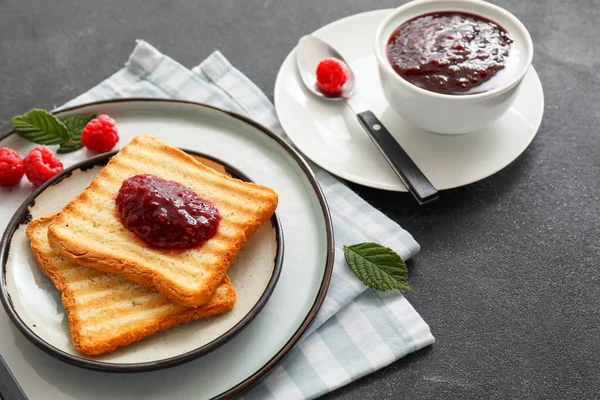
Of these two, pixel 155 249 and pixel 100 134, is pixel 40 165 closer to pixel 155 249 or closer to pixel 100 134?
pixel 100 134

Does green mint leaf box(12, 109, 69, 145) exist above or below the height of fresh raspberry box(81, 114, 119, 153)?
above

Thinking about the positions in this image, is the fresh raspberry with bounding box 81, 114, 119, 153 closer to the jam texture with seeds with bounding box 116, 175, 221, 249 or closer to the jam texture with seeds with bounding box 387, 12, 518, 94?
the jam texture with seeds with bounding box 116, 175, 221, 249

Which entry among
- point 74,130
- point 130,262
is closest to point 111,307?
Result: point 130,262

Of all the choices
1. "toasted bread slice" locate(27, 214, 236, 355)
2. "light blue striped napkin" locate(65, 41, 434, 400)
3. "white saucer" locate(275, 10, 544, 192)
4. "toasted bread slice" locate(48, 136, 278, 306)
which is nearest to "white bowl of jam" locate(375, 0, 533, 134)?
"white saucer" locate(275, 10, 544, 192)

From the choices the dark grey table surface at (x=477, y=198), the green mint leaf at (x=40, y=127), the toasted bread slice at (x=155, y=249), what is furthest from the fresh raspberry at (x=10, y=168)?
the dark grey table surface at (x=477, y=198)

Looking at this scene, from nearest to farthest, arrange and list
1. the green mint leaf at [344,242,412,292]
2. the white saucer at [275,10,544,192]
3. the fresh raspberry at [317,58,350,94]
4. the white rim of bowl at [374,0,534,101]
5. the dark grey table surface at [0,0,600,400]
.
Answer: the dark grey table surface at [0,0,600,400] < the green mint leaf at [344,242,412,292] < the white rim of bowl at [374,0,534,101] < the white saucer at [275,10,544,192] < the fresh raspberry at [317,58,350,94]

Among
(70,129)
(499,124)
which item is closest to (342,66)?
(499,124)

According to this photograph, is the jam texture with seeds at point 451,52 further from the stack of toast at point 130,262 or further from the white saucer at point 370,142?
the stack of toast at point 130,262

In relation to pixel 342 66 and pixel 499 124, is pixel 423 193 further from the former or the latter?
pixel 342 66
